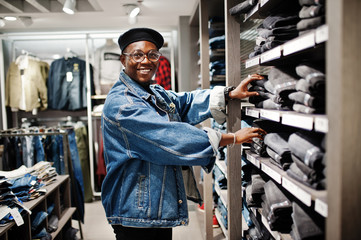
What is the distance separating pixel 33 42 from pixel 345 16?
5596 mm

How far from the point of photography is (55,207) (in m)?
3.02

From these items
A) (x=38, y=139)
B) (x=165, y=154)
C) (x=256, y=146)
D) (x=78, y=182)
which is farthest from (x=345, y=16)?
(x=38, y=139)

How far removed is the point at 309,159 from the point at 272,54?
1.99 ft

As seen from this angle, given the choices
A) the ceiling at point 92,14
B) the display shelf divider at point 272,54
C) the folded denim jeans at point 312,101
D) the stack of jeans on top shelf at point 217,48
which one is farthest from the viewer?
the ceiling at point 92,14

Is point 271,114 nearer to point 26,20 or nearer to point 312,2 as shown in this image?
point 312,2

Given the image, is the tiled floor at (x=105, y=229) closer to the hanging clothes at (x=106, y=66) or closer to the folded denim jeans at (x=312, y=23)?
the hanging clothes at (x=106, y=66)

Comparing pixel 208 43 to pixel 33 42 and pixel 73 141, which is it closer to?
pixel 73 141

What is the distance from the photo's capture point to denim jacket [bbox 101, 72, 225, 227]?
154 cm

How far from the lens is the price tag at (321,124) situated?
0.99m

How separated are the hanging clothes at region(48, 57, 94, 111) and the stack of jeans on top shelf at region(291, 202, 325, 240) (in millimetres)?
4167

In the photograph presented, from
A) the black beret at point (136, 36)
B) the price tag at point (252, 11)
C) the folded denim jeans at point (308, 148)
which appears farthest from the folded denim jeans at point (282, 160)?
the black beret at point (136, 36)

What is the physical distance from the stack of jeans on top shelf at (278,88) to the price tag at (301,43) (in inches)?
7.3

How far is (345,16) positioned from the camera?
848mm

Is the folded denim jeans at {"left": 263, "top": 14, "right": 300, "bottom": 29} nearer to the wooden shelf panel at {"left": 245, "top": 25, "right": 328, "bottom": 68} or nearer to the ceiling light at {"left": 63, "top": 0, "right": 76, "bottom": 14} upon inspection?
the wooden shelf panel at {"left": 245, "top": 25, "right": 328, "bottom": 68}
